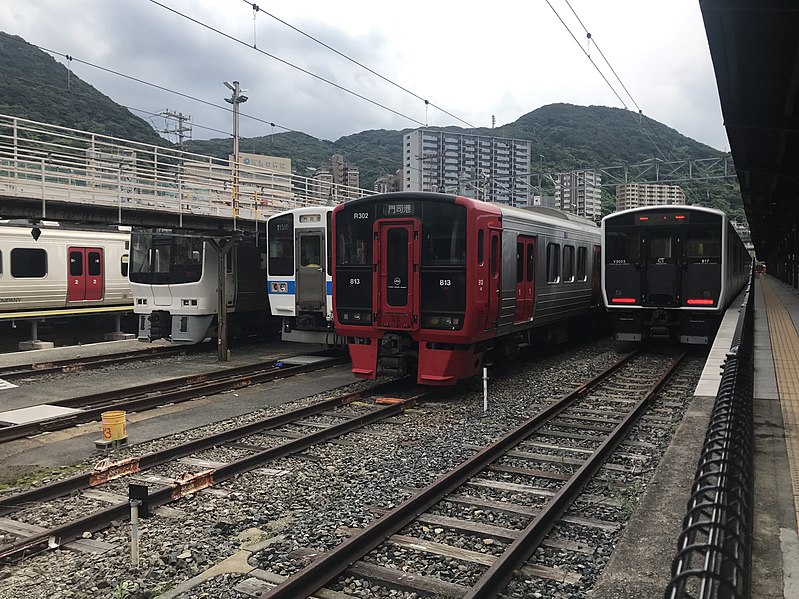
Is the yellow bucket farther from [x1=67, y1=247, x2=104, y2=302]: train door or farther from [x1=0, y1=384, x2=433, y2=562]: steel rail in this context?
[x1=67, y1=247, x2=104, y2=302]: train door

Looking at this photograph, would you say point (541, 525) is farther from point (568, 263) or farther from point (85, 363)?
point (85, 363)

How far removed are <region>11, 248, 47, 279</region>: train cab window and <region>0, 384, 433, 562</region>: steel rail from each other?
14012 mm

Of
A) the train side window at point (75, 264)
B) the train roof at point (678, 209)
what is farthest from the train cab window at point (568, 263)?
the train side window at point (75, 264)

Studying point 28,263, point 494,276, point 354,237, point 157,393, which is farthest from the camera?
point 28,263

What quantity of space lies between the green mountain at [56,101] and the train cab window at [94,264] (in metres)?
37.0

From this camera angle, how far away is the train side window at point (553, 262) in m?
13.9

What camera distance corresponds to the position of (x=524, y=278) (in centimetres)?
1230

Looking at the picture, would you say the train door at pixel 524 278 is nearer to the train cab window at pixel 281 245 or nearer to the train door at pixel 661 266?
the train door at pixel 661 266

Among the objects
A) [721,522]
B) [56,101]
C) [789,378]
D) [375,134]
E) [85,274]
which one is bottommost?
[789,378]

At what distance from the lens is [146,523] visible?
562cm

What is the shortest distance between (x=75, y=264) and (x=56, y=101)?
173 feet

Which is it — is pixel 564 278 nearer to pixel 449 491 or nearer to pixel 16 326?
pixel 449 491

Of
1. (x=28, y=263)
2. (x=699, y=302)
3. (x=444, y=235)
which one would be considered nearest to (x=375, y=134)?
(x=28, y=263)

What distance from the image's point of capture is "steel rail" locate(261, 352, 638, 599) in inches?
172
